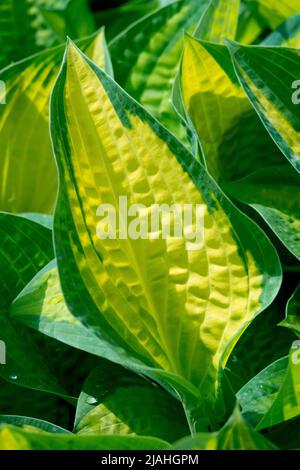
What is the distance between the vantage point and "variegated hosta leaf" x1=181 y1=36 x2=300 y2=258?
2.77ft

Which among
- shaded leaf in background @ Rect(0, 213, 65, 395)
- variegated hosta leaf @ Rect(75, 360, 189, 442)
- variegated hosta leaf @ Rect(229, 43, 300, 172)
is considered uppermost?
variegated hosta leaf @ Rect(229, 43, 300, 172)

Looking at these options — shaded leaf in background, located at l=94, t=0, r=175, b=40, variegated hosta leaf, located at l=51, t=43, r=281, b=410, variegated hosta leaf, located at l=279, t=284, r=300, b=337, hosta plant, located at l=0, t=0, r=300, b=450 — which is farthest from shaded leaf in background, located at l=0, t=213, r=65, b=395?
shaded leaf in background, located at l=94, t=0, r=175, b=40

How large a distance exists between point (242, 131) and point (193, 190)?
250 mm

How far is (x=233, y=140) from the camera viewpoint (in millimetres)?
936

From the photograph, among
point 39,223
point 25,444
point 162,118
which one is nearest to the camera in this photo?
point 25,444

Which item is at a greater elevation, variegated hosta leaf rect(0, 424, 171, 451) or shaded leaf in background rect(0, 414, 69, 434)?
variegated hosta leaf rect(0, 424, 171, 451)

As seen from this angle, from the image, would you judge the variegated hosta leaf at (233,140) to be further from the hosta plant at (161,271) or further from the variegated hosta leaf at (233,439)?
the variegated hosta leaf at (233,439)

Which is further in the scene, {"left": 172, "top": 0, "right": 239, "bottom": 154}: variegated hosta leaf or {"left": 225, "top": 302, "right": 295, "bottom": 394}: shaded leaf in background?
{"left": 172, "top": 0, "right": 239, "bottom": 154}: variegated hosta leaf

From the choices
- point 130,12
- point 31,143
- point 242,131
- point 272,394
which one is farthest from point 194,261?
point 130,12

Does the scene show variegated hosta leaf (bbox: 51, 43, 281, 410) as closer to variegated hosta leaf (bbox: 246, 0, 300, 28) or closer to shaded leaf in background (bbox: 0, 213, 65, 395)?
shaded leaf in background (bbox: 0, 213, 65, 395)

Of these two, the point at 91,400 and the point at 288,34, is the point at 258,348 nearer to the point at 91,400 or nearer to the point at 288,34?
the point at 91,400

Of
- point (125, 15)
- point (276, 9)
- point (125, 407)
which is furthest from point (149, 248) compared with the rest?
point (125, 15)

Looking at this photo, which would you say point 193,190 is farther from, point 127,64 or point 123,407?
point 127,64

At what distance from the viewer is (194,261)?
72 cm
